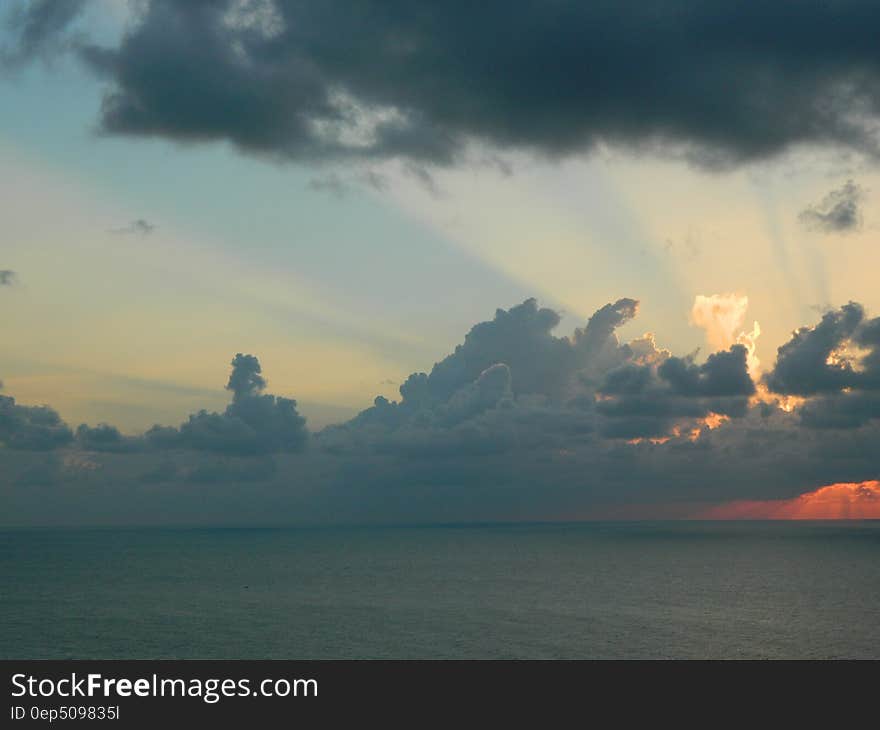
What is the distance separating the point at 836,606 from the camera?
493 ft

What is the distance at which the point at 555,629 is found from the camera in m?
121

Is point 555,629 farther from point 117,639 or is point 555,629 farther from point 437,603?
point 117,639
